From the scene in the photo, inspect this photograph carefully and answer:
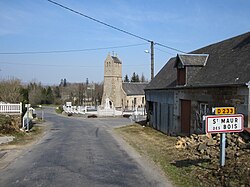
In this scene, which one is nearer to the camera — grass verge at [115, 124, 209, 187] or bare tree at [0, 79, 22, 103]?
grass verge at [115, 124, 209, 187]

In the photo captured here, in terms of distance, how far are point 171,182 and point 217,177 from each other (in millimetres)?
1222

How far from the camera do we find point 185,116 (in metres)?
18.3

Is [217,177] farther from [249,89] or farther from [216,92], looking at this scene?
[216,92]

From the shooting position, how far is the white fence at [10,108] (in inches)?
983

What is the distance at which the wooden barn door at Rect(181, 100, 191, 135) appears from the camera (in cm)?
1788

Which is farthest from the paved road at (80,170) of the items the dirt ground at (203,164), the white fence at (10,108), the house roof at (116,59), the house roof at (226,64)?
the house roof at (116,59)

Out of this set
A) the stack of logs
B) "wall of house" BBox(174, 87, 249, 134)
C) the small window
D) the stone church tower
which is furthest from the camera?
the stone church tower

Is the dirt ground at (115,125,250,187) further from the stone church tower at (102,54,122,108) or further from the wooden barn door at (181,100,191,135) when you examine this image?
the stone church tower at (102,54,122,108)

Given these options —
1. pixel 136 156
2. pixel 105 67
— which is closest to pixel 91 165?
pixel 136 156

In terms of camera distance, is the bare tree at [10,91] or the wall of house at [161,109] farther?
the bare tree at [10,91]

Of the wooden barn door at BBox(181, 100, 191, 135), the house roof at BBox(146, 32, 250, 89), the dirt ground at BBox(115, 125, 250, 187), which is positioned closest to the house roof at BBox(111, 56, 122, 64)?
the house roof at BBox(146, 32, 250, 89)

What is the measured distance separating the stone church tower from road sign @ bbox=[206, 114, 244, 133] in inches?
2317

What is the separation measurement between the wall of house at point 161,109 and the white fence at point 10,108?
441 inches

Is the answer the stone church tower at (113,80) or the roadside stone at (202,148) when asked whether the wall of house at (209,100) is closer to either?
the roadside stone at (202,148)
